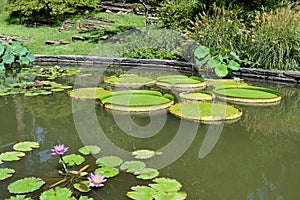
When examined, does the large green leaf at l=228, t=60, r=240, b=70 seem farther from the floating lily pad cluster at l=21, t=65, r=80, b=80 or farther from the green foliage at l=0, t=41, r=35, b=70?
the green foliage at l=0, t=41, r=35, b=70

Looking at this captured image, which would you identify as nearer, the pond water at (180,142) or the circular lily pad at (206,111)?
the pond water at (180,142)

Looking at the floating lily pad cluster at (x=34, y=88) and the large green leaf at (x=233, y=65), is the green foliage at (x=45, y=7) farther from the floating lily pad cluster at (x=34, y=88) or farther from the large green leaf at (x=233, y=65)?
the large green leaf at (x=233, y=65)

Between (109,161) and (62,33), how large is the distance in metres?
8.12

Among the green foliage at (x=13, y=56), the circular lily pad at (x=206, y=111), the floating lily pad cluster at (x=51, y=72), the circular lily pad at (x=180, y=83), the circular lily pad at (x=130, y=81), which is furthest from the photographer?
the green foliage at (x=13, y=56)

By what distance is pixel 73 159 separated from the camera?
3.00m

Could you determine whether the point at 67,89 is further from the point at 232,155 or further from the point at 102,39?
the point at 102,39

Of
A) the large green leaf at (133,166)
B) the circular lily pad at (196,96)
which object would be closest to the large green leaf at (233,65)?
the circular lily pad at (196,96)

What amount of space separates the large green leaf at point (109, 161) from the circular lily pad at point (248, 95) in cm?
229

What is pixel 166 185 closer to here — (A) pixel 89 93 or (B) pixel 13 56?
(A) pixel 89 93

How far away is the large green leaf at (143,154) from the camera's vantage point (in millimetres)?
3150

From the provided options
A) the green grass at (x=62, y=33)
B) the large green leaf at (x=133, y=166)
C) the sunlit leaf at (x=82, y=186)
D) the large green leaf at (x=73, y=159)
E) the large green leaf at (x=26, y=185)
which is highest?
the green grass at (x=62, y=33)

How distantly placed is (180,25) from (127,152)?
636 centimetres

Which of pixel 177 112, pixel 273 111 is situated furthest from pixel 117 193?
pixel 273 111

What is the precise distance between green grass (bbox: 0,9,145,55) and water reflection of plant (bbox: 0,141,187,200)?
5626mm
